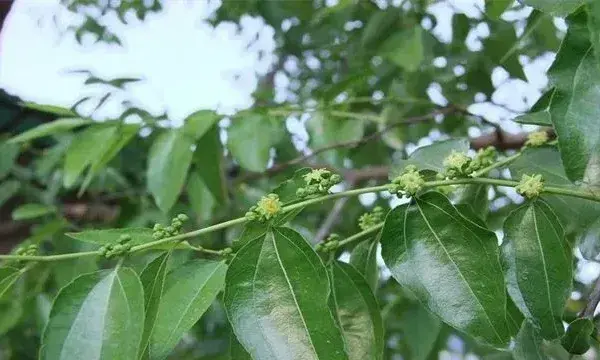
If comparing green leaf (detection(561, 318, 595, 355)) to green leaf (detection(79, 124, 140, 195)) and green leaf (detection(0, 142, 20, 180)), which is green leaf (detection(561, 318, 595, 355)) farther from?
green leaf (detection(0, 142, 20, 180))

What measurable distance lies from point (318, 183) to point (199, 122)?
0.45m

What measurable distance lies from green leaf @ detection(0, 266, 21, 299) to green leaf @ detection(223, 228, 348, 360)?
0.13 meters

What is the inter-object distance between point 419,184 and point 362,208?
0.87 metres

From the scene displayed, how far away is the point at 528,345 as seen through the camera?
0.40 meters

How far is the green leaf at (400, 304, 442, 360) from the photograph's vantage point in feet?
2.82

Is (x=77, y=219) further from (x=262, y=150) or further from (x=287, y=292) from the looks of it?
(x=287, y=292)

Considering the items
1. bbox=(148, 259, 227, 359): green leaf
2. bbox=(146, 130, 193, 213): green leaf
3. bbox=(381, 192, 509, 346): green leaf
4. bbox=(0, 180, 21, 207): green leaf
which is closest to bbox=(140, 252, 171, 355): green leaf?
bbox=(148, 259, 227, 359): green leaf

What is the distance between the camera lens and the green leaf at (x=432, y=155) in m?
0.49

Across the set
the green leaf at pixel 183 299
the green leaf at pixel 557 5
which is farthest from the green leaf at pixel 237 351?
the green leaf at pixel 557 5

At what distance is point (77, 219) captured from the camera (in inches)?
54.1

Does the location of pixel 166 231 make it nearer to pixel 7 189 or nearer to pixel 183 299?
pixel 183 299

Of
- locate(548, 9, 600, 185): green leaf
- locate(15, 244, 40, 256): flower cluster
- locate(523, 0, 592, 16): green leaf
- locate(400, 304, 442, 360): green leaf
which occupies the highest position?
locate(523, 0, 592, 16): green leaf

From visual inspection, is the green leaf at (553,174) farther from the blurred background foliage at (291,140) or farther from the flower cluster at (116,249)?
the flower cluster at (116,249)

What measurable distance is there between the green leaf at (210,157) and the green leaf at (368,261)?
1.23 feet
